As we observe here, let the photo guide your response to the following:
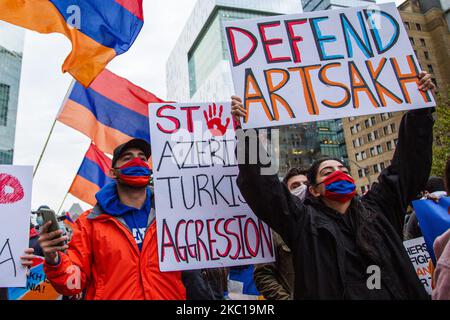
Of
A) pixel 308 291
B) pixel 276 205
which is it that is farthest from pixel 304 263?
pixel 276 205

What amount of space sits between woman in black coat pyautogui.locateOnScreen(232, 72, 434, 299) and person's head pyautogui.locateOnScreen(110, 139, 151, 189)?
76 centimetres

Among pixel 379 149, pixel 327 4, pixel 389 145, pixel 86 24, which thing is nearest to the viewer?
pixel 86 24

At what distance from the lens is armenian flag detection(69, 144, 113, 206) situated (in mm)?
6051

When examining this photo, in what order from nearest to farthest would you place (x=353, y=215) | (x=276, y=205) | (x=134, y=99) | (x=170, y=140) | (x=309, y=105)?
(x=276, y=205)
(x=353, y=215)
(x=309, y=105)
(x=170, y=140)
(x=134, y=99)

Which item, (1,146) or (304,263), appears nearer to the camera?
(304,263)

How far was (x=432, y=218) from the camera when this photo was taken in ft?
9.00

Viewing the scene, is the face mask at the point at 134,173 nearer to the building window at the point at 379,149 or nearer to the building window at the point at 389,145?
the building window at the point at 389,145

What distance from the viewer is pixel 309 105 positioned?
2674mm

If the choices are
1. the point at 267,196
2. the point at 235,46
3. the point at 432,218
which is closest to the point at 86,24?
the point at 235,46

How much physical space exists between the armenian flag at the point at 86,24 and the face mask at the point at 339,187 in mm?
2123

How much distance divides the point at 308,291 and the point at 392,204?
0.89 meters

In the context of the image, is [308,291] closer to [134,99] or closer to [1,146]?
[134,99]

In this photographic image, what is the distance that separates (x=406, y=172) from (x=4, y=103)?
4798 centimetres

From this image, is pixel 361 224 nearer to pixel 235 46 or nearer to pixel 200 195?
pixel 200 195
